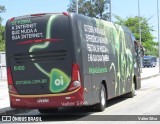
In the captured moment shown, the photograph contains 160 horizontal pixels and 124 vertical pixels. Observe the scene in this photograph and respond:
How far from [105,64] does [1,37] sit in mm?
59986

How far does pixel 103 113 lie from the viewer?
577 inches

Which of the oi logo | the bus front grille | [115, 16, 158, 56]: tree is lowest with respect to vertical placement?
the oi logo

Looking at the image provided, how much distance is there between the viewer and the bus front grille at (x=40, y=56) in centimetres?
1343

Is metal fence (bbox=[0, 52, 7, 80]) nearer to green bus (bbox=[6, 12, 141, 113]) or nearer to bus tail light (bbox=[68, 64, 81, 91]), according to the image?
green bus (bbox=[6, 12, 141, 113])

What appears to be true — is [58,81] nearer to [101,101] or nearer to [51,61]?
[51,61]

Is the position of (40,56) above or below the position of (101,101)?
above

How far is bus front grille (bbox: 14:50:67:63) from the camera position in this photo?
13430 millimetres

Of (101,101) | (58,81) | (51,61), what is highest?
(51,61)

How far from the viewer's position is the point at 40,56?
536 inches

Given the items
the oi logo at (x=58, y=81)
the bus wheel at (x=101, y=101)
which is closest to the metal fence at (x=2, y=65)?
the bus wheel at (x=101, y=101)

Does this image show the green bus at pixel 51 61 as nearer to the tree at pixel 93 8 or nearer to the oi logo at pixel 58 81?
the oi logo at pixel 58 81

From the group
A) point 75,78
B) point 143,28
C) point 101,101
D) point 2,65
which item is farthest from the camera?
point 143,28

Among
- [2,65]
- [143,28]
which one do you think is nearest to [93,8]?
[143,28]

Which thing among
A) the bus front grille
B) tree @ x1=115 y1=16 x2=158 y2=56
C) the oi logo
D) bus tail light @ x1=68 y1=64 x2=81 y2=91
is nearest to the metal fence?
the bus front grille
